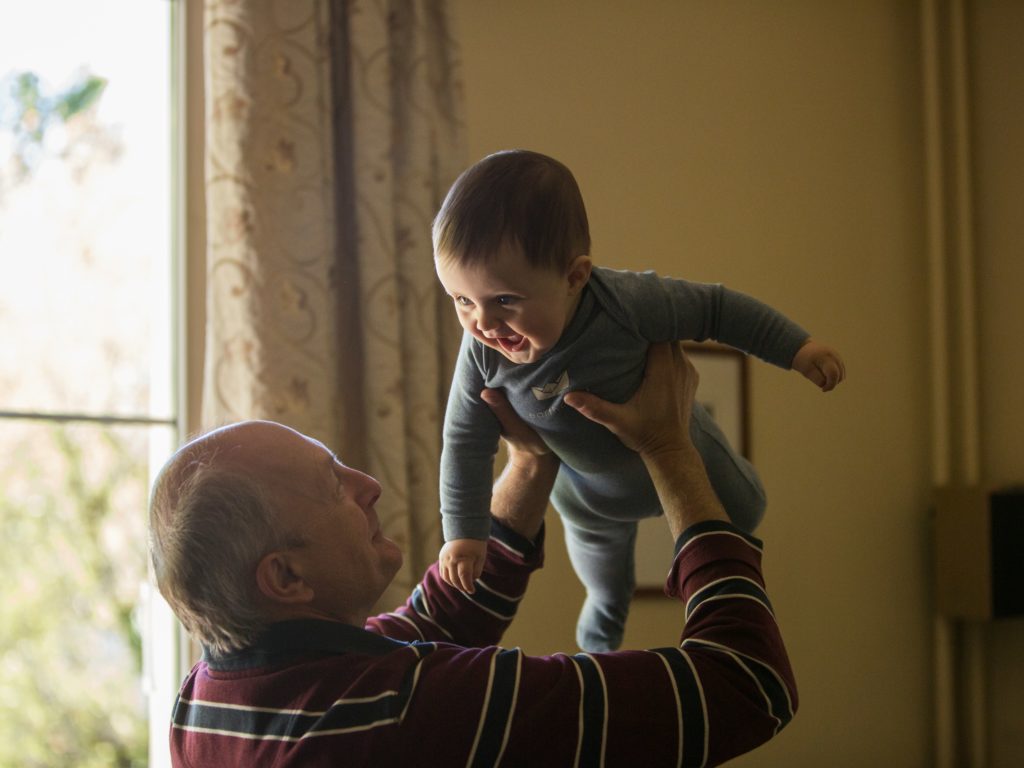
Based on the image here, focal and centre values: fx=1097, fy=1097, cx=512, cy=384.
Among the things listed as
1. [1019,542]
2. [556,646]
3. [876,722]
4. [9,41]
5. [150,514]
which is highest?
[9,41]

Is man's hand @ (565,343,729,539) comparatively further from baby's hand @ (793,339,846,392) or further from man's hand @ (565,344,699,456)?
baby's hand @ (793,339,846,392)

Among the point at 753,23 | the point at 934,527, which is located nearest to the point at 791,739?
the point at 934,527

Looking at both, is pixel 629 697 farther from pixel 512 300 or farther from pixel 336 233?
pixel 336 233

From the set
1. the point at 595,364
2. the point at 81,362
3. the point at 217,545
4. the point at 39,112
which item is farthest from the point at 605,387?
the point at 39,112

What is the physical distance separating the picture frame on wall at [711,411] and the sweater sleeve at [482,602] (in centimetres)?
163

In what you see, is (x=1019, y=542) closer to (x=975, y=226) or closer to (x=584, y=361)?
(x=975, y=226)

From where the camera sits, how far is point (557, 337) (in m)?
1.31

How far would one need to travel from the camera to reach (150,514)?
4.16 feet

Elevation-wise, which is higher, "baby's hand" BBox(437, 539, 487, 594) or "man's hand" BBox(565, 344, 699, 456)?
"man's hand" BBox(565, 344, 699, 456)

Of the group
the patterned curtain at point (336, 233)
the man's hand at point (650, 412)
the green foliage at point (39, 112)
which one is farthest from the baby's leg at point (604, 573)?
the green foliage at point (39, 112)

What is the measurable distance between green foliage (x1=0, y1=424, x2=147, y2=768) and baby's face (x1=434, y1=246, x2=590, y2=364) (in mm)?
1599

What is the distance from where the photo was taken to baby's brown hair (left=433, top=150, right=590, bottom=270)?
4.02ft

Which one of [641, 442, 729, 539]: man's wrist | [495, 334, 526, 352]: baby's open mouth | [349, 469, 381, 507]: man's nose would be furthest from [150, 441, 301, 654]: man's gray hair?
[641, 442, 729, 539]: man's wrist

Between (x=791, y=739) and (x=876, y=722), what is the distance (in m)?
0.37
